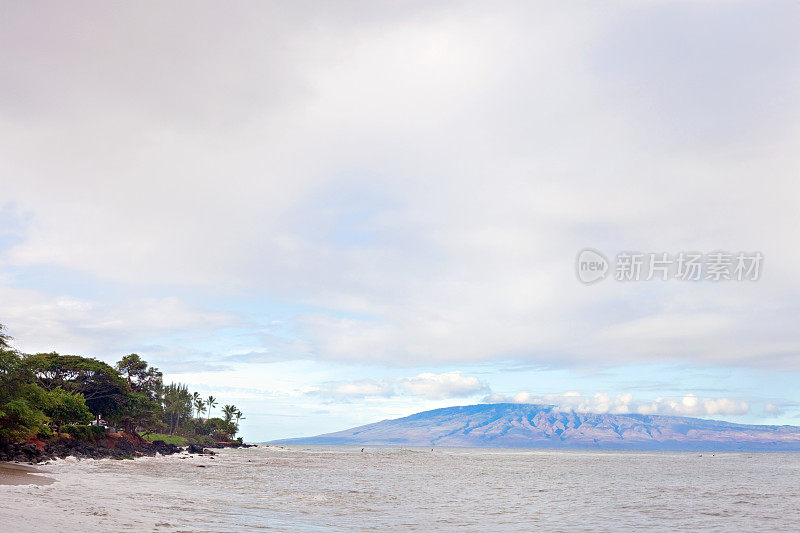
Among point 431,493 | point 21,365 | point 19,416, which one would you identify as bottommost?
point 431,493

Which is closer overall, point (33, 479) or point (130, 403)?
point (33, 479)

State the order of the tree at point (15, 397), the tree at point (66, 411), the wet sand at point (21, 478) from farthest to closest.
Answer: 1. the tree at point (66, 411)
2. the tree at point (15, 397)
3. the wet sand at point (21, 478)

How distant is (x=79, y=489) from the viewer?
3073 centimetres

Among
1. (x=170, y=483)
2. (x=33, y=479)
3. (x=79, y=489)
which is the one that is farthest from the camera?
(x=170, y=483)

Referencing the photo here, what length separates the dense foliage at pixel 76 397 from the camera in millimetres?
45250

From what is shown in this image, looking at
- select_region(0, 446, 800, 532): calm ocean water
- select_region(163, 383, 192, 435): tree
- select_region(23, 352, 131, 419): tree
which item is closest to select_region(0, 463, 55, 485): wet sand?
select_region(0, 446, 800, 532): calm ocean water

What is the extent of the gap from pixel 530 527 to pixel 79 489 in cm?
2454

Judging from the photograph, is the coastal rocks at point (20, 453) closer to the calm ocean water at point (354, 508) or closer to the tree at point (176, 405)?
the calm ocean water at point (354, 508)

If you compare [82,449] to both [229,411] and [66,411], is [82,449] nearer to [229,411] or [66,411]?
[66,411]

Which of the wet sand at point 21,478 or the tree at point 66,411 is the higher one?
the tree at point 66,411

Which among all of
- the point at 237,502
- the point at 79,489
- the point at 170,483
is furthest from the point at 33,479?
the point at 237,502

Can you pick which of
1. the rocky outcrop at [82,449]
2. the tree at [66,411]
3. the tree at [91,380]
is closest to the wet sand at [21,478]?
the rocky outcrop at [82,449]

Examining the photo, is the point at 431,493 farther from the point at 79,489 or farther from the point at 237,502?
the point at 79,489

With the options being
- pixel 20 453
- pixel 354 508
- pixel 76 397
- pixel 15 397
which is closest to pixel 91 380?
pixel 76 397
